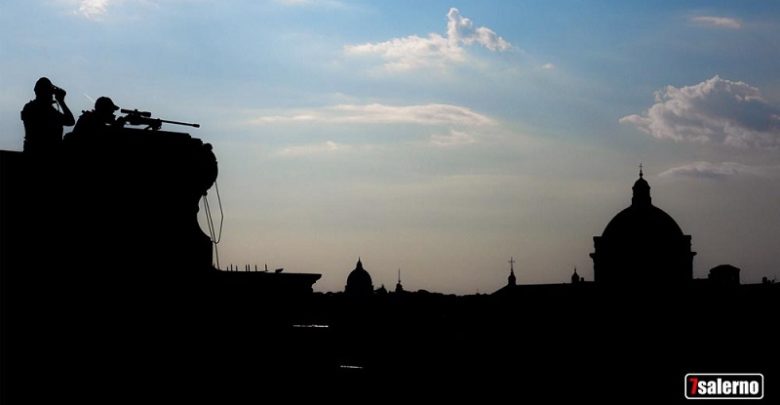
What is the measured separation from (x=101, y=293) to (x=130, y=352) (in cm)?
97

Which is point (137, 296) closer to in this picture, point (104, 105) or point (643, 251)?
point (104, 105)

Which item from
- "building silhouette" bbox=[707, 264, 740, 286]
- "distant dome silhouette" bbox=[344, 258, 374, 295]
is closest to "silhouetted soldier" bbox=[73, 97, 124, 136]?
"building silhouette" bbox=[707, 264, 740, 286]

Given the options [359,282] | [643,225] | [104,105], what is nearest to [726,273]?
[643,225]

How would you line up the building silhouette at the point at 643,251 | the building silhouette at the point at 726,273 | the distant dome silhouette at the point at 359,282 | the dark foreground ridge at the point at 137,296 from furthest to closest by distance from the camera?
the distant dome silhouette at the point at 359,282, the building silhouette at the point at 726,273, the building silhouette at the point at 643,251, the dark foreground ridge at the point at 137,296

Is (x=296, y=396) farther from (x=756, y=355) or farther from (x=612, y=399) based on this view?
(x=756, y=355)

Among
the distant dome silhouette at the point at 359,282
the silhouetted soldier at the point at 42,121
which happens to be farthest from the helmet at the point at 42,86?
the distant dome silhouette at the point at 359,282

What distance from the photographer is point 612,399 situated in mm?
29391

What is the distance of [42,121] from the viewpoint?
17.3m

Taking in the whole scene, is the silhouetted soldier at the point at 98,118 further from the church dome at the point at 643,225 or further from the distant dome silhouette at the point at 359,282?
the distant dome silhouette at the point at 359,282

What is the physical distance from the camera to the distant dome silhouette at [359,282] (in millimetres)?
184625

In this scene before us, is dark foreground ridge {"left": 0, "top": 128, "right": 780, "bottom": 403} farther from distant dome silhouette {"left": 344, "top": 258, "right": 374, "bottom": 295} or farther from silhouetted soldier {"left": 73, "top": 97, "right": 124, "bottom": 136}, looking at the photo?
distant dome silhouette {"left": 344, "top": 258, "right": 374, "bottom": 295}

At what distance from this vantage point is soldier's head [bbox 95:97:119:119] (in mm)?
17562

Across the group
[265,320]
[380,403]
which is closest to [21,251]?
[265,320]

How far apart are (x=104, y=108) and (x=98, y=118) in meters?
0.20
